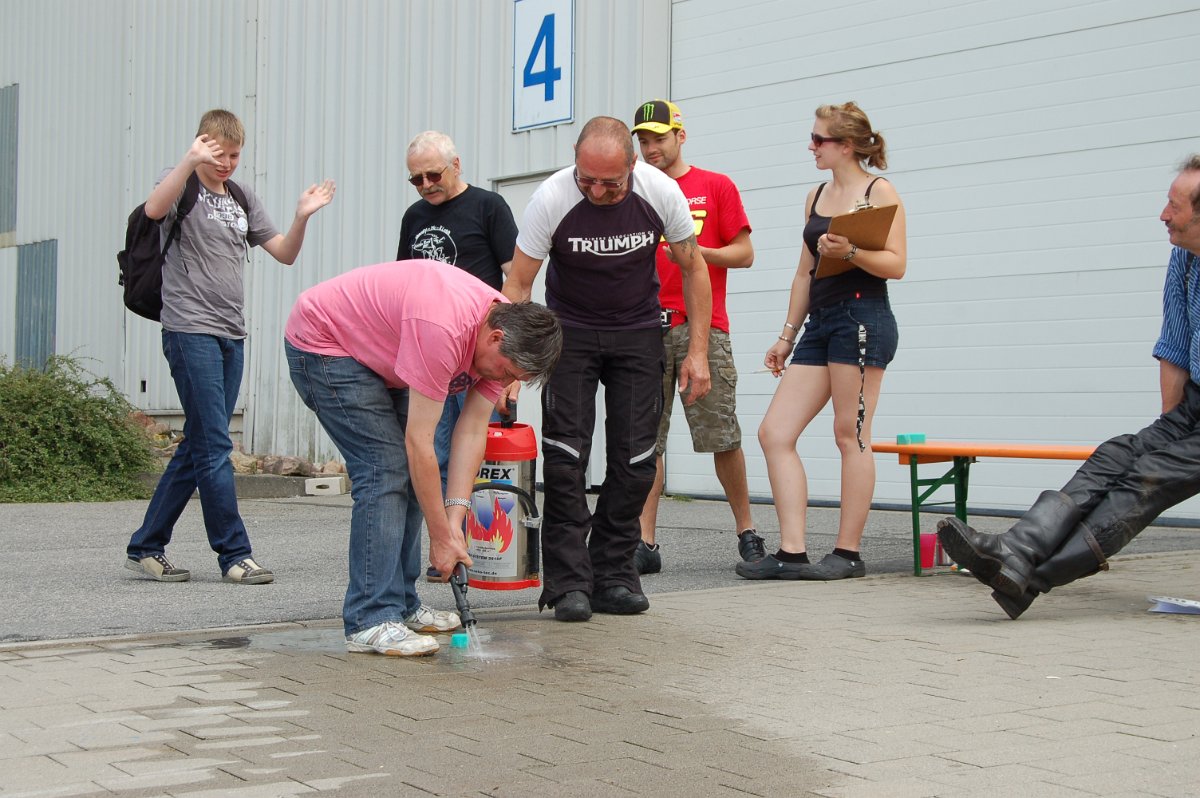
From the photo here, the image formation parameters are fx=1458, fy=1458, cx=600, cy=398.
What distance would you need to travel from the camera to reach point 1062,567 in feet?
16.5

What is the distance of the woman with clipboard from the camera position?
20.4ft

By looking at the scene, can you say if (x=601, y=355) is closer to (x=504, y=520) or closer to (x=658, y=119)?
(x=504, y=520)

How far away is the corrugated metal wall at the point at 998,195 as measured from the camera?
923 cm

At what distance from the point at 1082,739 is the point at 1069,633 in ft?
5.05

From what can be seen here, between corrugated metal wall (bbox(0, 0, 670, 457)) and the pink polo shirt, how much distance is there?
25.6ft

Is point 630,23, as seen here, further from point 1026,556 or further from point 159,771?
point 159,771

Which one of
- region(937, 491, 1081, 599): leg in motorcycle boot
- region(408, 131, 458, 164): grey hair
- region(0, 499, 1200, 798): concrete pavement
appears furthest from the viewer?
region(408, 131, 458, 164): grey hair

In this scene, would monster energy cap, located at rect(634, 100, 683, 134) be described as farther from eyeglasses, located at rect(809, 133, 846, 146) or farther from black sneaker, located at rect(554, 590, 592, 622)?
black sneaker, located at rect(554, 590, 592, 622)

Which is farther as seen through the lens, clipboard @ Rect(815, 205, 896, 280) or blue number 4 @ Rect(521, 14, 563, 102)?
blue number 4 @ Rect(521, 14, 563, 102)

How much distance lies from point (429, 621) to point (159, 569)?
1.95m

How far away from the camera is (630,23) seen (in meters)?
12.2

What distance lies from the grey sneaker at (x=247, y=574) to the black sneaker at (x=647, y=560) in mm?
1657

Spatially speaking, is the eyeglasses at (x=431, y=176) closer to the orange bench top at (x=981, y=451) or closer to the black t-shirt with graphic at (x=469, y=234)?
the black t-shirt with graphic at (x=469, y=234)

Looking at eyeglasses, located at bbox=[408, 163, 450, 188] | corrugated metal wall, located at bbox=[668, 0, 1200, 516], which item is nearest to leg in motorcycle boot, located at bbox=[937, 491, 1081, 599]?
eyeglasses, located at bbox=[408, 163, 450, 188]
